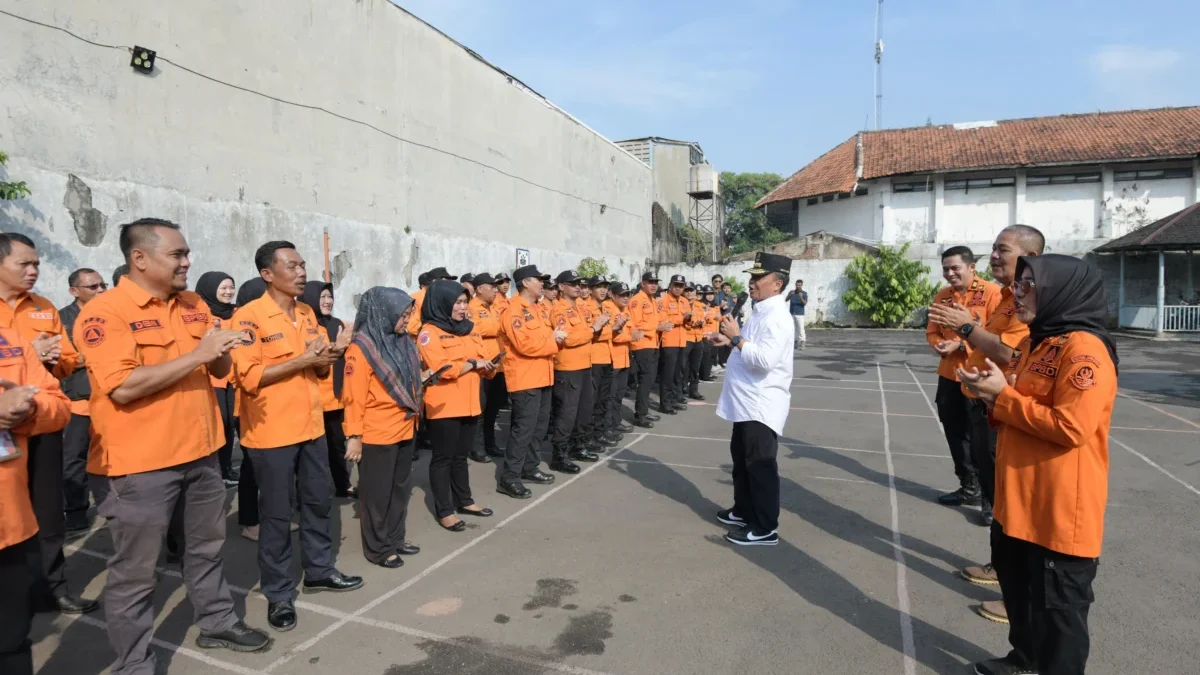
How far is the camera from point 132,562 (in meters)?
3.03

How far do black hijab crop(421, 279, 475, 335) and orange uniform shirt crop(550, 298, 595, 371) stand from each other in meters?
1.62

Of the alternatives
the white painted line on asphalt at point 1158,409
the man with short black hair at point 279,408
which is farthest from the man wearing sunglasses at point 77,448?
the white painted line on asphalt at point 1158,409

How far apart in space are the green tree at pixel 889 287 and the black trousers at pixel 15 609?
24823mm

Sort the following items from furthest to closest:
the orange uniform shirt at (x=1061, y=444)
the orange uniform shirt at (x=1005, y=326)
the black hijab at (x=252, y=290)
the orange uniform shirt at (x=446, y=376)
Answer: the black hijab at (x=252, y=290) < the orange uniform shirt at (x=446, y=376) < the orange uniform shirt at (x=1005, y=326) < the orange uniform shirt at (x=1061, y=444)

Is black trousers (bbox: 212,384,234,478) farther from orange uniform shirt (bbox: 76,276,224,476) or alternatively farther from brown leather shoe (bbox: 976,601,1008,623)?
brown leather shoe (bbox: 976,601,1008,623)

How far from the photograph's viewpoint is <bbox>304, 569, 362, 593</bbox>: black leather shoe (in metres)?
4.10

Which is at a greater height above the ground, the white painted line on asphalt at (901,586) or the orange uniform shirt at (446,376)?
the orange uniform shirt at (446,376)

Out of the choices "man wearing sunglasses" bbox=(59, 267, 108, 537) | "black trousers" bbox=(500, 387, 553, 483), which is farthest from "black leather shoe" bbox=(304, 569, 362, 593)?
"man wearing sunglasses" bbox=(59, 267, 108, 537)

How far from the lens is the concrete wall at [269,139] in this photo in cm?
691

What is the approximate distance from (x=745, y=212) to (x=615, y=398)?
4420 centimetres

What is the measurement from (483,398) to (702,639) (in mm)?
4397

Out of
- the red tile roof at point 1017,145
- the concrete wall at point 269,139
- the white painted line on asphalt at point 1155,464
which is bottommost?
the white painted line on asphalt at point 1155,464

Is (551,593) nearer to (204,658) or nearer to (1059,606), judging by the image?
(204,658)

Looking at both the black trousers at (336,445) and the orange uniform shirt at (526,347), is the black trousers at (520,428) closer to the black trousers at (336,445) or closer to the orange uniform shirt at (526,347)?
the orange uniform shirt at (526,347)
